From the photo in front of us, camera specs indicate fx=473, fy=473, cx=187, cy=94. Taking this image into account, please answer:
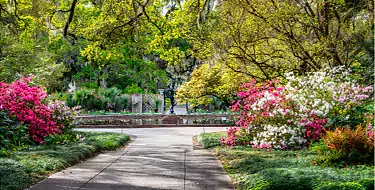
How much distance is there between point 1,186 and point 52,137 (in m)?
6.61

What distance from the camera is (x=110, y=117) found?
26.2 metres

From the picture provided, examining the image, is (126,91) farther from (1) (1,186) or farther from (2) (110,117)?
(1) (1,186)

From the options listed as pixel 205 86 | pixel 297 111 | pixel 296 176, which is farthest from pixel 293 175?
pixel 205 86

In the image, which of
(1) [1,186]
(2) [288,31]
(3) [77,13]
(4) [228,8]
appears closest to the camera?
(1) [1,186]

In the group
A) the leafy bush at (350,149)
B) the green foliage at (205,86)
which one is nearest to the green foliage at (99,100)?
the green foliage at (205,86)

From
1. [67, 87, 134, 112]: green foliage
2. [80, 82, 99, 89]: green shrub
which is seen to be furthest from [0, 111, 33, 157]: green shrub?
[80, 82, 99, 89]: green shrub

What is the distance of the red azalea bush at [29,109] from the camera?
42.5ft

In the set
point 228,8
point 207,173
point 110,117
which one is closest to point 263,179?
point 207,173

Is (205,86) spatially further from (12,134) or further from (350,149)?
(350,149)

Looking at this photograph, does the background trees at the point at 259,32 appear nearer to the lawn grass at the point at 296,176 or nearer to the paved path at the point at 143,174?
the paved path at the point at 143,174

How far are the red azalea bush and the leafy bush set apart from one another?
806 cm

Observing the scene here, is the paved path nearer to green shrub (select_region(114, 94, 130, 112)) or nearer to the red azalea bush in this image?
the red azalea bush

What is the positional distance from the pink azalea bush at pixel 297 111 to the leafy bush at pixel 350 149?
2581 millimetres

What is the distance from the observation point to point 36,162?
9.02 meters
